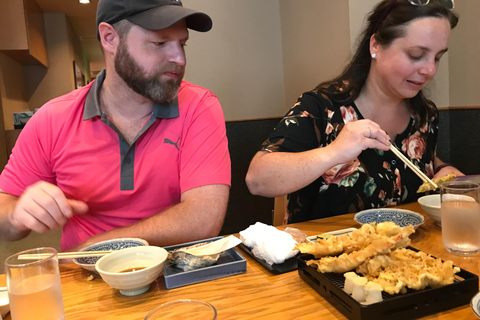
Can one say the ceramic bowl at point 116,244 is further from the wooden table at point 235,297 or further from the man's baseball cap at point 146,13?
the man's baseball cap at point 146,13

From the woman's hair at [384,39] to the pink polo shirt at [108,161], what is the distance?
63cm

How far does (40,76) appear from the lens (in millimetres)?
5500

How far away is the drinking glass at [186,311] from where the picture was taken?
25.2 inches

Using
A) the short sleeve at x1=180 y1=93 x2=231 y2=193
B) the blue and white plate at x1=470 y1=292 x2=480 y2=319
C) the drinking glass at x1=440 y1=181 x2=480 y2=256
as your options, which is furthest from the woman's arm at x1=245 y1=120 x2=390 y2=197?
the blue and white plate at x1=470 y1=292 x2=480 y2=319

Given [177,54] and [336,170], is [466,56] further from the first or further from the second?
[177,54]

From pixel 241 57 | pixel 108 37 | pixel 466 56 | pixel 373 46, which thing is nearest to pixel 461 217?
pixel 373 46

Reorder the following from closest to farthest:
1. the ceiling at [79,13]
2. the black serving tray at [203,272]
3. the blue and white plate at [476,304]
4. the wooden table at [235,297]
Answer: the blue and white plate at [476,304], the wooden table at [235,297], the black serving tray at [203,272], the ceiling at [79,13]

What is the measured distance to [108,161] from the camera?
1376 millimetres

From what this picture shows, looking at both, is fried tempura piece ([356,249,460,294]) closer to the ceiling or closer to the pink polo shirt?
the pink polo shirt

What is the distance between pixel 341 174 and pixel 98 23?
3.72ft

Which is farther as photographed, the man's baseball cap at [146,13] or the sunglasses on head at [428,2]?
the sunglasses on head at [428,2]

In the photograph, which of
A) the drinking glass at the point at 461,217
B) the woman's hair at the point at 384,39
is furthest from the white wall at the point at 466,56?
the drinking glass at the point at 461,217

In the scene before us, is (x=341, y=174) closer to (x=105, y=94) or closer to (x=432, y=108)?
(x=432, y=108)

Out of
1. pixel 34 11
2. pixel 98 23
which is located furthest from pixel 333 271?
pixel 34 11
